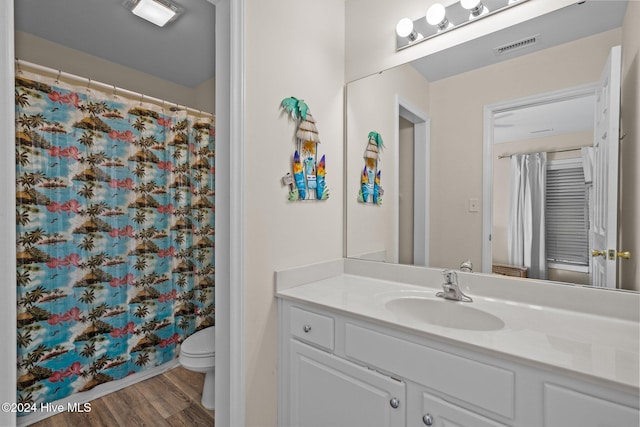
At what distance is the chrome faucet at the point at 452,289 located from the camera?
4.42ft

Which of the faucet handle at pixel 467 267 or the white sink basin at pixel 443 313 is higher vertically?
the faucet handle at pixel 467 267

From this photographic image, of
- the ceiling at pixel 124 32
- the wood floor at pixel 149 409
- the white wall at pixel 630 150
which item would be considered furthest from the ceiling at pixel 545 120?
the wood floor at pixel 149 409

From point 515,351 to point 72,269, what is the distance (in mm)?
2405

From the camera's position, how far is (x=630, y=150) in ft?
3.51

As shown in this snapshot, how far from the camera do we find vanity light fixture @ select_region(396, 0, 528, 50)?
1417mm

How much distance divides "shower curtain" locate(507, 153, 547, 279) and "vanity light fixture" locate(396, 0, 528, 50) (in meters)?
0.68

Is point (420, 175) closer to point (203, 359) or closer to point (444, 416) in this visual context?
point (444, 416)

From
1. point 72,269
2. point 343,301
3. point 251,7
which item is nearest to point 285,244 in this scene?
point 343,301

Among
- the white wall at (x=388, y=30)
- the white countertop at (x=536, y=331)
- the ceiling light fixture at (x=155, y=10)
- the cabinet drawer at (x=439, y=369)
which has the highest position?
the ceiling light fixture at (x=155, y=10)

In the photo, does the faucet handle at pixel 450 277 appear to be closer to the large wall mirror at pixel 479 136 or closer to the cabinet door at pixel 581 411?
the large wall mirror at pixel 479 136

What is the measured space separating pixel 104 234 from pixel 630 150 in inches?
110

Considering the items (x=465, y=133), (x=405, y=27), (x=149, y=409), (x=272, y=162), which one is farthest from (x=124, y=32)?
(x=149, y=409)

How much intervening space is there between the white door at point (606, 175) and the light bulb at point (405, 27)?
2.78 feet

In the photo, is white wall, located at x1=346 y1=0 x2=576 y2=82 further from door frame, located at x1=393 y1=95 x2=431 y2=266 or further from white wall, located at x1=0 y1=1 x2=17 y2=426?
white wall, located at x1=0 y1=1 x2=17 y2=426
